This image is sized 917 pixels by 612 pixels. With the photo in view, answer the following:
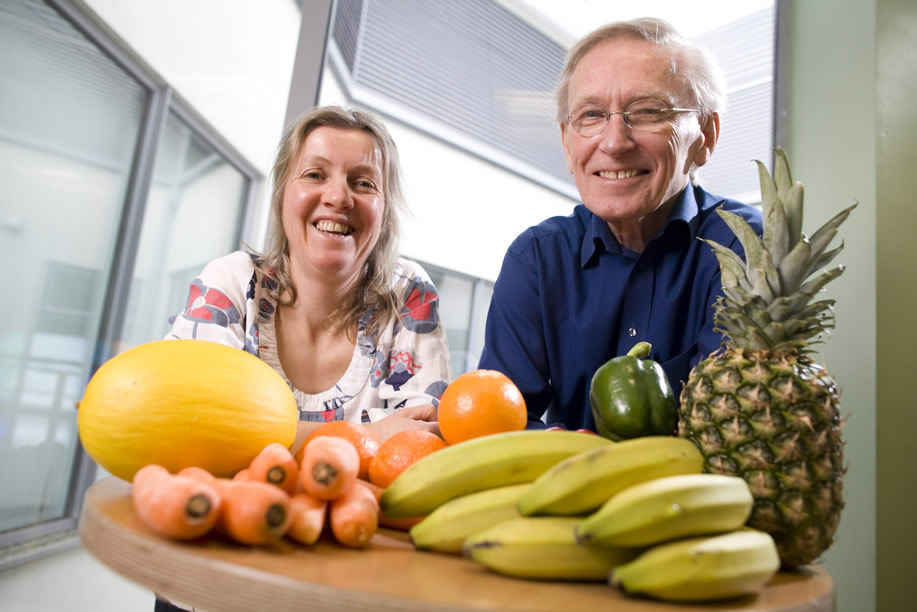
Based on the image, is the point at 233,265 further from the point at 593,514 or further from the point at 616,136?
the point at 593,514

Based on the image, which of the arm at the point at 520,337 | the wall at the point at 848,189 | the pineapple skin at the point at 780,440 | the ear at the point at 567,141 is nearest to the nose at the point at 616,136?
the ear at the point at 567,141

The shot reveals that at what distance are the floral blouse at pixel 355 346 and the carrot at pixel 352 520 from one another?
827mm

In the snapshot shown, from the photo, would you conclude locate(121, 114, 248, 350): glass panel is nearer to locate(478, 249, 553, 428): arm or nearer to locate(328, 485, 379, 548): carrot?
locate(478, 249, 553, 428): arm

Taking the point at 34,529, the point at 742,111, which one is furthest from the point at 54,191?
the point at 742,111

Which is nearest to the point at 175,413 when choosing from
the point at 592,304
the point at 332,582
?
the point at 332,582

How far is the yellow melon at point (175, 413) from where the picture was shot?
682 millimetres

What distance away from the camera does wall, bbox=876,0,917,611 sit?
229 centimetres

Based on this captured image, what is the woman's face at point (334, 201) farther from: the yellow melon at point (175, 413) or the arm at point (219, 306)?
the yellow melon at point (175, 413)

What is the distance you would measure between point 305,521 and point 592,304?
120 centimetres

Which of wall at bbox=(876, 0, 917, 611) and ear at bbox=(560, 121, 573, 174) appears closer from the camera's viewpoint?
ear at bbox=(560, 121, 573, 174)

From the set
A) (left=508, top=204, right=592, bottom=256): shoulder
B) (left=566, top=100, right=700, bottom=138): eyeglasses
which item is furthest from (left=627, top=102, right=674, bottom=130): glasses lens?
(left=508, top=204, right=592, bottom=256): shoulder

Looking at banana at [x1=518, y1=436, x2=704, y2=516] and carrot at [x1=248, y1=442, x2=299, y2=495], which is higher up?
banana at [x1=518, y1=436, x2=704, y2=516]

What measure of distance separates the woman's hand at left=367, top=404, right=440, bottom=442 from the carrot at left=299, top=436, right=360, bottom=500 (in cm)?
56

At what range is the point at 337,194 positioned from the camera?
5.27 ft
